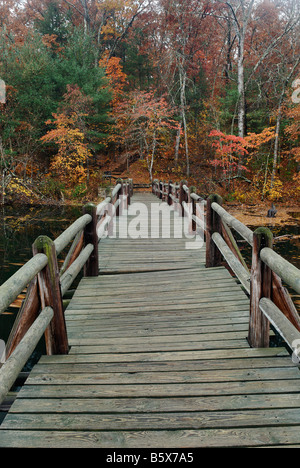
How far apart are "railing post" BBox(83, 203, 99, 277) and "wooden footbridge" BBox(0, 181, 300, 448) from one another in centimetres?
43

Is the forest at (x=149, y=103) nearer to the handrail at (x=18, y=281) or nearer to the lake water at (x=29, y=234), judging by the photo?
the lake water at (x=29, y=234)

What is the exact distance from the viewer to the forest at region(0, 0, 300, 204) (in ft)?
66.6

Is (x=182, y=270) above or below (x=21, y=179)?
below

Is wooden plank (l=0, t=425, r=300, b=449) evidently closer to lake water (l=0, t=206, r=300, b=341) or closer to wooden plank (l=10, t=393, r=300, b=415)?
wooden plank (l=10, t=393, r=300, b=415)

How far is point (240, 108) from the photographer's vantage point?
65.7 feet

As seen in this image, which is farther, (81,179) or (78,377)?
(81,179)

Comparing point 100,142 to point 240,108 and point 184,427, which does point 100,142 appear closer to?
point 240,108

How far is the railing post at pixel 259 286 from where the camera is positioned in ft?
8.96

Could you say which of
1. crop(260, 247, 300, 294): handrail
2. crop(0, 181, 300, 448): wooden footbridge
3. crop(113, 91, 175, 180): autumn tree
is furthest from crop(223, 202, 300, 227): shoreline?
crop(260, 247, 300, 294): handrail

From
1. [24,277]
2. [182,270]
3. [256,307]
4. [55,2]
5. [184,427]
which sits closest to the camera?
[184,427]

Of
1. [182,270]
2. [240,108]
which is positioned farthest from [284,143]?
[182,270]

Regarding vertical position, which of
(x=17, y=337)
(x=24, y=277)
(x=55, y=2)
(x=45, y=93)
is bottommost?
(x=17, y=337)

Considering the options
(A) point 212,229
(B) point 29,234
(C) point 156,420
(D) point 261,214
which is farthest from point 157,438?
(D) point 261,214

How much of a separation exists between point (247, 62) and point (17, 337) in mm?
27675
